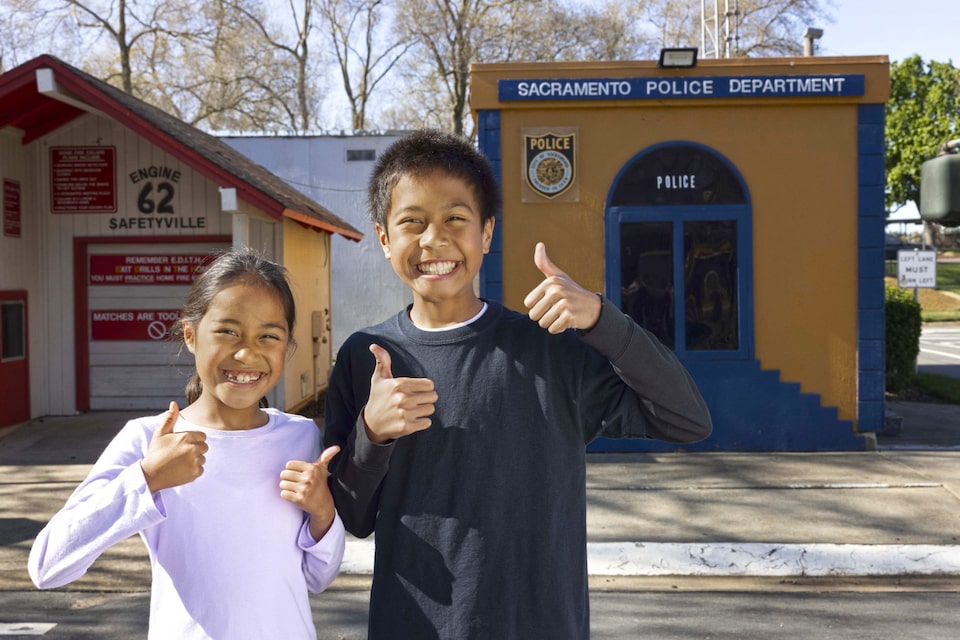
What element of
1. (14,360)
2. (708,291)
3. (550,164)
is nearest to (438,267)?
(550,164)

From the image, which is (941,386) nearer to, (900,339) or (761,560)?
(900,339)

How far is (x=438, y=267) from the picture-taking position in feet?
7.11

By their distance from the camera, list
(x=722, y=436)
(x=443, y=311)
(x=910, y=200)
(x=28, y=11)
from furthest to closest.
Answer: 1. (x=910, y=200)
2. (x=28, y=11)
3. (x=722, y=436)
4. (x=443, y=311)

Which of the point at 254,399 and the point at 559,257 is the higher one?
the point at 559,257

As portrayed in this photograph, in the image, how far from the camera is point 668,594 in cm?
576

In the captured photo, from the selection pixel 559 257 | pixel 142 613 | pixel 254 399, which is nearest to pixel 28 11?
pixel 559 257

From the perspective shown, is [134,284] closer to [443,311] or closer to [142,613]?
[142,613]

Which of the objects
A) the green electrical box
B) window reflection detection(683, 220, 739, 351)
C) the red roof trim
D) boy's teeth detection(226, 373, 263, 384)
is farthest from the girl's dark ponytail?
the red roof trim

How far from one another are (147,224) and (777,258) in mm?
7505

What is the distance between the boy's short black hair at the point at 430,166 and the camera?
2.21 metres

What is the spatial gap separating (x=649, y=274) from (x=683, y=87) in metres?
1.88

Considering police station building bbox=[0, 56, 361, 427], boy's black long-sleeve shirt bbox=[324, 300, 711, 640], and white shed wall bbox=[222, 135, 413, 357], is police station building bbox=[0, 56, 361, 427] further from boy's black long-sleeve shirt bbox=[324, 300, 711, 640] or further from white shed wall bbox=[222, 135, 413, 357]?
white shed wall bbox=[222, 135, 413, 357]

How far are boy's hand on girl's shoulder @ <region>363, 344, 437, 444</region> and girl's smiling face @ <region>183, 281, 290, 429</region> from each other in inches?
14.2

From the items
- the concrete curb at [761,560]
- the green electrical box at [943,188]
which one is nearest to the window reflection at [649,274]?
the concrete curb at [761,560]
